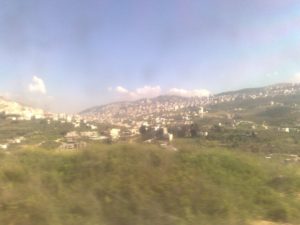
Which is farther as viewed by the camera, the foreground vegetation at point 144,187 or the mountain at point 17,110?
the mountain at point 17,110

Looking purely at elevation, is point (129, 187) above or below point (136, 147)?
below

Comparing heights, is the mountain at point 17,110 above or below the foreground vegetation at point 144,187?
above

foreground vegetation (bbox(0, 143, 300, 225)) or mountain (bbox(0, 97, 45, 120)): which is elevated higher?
mountain (bbox(0, 97, 45, 120))

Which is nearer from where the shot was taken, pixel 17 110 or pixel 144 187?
pixel 144 187

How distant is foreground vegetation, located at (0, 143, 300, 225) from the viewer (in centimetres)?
633

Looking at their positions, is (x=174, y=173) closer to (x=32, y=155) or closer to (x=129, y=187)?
(x=129, y=187)

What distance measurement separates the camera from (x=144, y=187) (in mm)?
7102

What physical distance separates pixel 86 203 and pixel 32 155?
2893 millimetres

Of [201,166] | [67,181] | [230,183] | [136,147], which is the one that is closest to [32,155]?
[67,181]

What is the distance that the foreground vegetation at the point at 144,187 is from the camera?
6.33 m

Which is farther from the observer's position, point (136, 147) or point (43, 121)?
point (43, 121)

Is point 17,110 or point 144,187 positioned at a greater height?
point 17,110

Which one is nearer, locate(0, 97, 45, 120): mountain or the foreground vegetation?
the foreground vegetation

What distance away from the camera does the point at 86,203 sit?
21.7 feet
